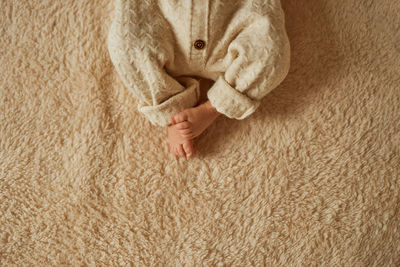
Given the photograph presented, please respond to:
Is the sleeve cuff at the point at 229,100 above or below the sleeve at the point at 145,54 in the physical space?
below

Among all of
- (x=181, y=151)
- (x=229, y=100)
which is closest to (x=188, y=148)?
(x=181, y=151)

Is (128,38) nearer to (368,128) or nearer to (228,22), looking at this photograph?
(228,22)

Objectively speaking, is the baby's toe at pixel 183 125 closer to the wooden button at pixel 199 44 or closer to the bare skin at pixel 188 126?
the bare skin at pixel 188 126

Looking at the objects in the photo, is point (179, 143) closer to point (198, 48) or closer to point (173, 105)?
point (173, 105)

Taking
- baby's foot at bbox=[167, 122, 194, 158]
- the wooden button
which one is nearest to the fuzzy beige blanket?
baby's foot at bbox=[167, 122, 194, 158]

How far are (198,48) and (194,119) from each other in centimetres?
15

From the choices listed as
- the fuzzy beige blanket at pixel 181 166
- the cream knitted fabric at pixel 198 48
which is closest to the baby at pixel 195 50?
the cream knitted fabric at pixel 198 48

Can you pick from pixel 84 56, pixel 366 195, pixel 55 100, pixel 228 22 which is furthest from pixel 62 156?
pixel 366 195

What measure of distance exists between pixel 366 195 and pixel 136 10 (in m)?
0.68

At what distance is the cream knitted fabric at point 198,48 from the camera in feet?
1.99

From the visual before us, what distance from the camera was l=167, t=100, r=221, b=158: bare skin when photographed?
0.66m

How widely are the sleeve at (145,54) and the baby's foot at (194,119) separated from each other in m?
0.02

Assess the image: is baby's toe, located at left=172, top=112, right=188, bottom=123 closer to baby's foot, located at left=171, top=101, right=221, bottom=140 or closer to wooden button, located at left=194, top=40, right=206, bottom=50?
baby's foot, located at left=171, top=101, right=221, bottom=140

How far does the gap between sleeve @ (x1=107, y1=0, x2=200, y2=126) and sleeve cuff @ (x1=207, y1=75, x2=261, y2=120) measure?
65mm
